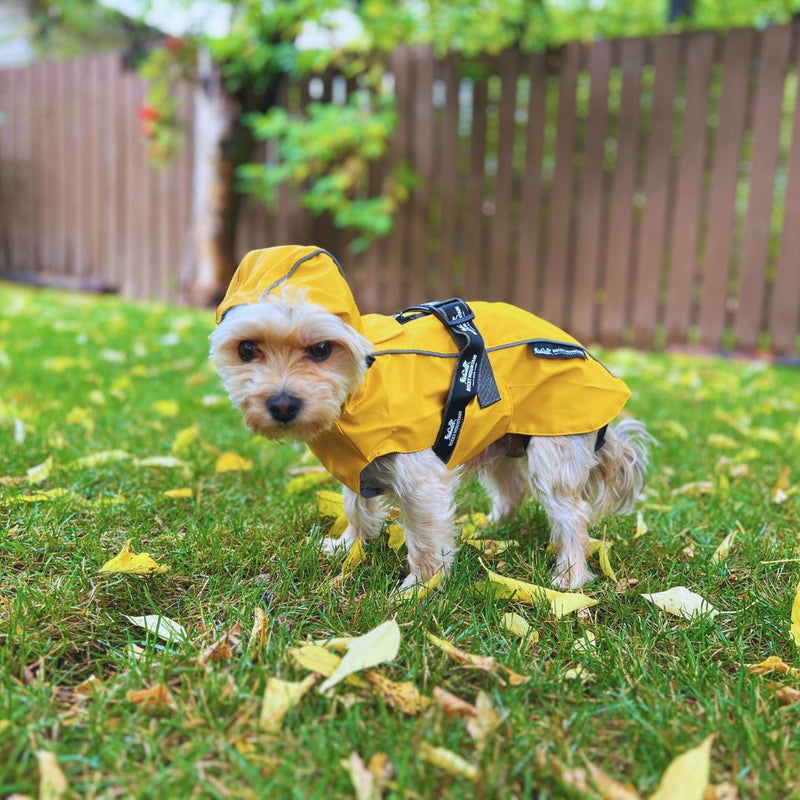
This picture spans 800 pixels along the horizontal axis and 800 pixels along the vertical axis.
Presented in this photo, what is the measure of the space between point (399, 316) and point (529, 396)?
0.54 metres

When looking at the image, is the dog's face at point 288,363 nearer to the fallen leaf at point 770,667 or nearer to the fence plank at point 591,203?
the fallen leaf at point 770,667

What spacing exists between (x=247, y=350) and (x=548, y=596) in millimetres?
1170

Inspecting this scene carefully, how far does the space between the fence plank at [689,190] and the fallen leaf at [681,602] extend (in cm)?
580

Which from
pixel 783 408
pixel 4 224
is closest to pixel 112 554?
pixel 783 408

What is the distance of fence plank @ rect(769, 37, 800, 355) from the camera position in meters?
6.99

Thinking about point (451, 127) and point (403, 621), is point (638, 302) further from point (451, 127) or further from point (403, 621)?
point (403, 621)

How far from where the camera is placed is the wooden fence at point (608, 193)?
7.10 metres

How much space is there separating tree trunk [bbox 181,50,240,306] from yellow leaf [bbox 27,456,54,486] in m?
6.70

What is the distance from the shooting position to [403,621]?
2107mm

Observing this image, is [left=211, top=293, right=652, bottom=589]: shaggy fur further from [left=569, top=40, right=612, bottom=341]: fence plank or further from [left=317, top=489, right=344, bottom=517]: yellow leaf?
[left=569, top=40, right=612, bottom=341]: fence plank

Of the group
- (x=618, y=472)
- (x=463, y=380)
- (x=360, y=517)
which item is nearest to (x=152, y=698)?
(x=360, y=517)

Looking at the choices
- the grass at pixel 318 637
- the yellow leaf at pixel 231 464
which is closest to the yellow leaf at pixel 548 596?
the grass at pixel 318 637

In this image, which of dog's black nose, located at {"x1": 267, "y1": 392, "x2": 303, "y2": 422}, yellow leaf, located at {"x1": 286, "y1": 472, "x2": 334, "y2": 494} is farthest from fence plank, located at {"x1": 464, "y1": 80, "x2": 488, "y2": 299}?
dog's black nose, located at {"x1": 267, "y1": 392, "x2": 303, "y2": 422}

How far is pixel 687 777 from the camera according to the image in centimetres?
145
